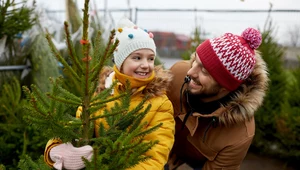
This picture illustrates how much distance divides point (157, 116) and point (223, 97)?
1.97 ft

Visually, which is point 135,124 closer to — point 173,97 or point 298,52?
point 173,97

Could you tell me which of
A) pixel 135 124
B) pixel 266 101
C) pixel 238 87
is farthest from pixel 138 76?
pixel 266 101

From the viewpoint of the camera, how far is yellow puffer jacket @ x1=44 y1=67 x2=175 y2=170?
188 centimetres

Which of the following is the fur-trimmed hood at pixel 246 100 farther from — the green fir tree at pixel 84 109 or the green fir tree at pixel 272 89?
the green fir tree at pixel 272 89

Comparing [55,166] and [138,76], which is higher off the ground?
[138,76]

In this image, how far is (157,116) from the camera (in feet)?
6.82

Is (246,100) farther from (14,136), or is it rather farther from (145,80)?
(14,136)

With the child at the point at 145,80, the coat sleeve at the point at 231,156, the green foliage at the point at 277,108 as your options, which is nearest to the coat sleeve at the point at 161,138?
the child at the point at 145,80

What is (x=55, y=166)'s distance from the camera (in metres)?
1.53

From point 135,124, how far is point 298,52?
5.39 m

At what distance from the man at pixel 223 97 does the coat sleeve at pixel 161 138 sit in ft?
0.97

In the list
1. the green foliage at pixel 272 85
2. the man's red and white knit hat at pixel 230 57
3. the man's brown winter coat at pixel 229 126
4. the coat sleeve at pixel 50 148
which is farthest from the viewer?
the green foliage at pixel 272 85

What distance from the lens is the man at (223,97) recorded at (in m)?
2.20

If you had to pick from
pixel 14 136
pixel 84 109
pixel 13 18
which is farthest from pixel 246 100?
pixel 13 18
